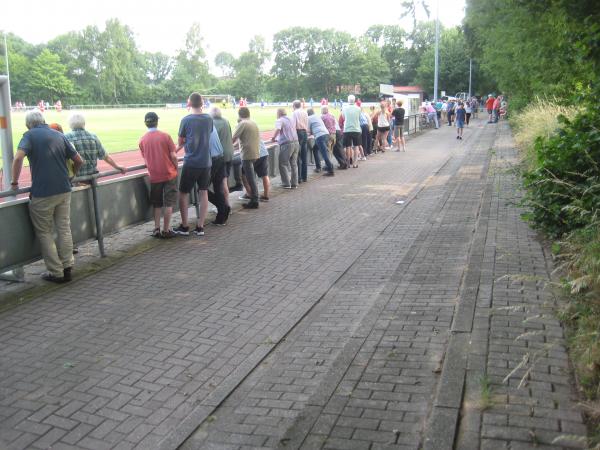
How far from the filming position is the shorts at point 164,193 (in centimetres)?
896

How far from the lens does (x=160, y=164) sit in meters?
8.84

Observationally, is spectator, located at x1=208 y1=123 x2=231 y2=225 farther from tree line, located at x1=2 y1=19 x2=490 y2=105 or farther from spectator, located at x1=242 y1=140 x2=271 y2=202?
tree line, located at x1=2 y1=19 x2=490 y2=105

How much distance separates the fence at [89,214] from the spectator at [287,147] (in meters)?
4.64

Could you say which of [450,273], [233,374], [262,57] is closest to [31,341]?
[233,374]

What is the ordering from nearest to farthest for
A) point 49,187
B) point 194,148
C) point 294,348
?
point 294,348 < point 49,187 < point 194,148

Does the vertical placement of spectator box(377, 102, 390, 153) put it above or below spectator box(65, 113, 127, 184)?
below

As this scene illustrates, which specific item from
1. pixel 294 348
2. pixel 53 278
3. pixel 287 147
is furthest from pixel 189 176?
pixel 294 348

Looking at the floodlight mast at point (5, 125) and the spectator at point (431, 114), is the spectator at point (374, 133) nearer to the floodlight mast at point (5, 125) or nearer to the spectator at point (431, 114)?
the spectator at point (431, 114)

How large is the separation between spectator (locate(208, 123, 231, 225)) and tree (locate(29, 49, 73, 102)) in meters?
63.5

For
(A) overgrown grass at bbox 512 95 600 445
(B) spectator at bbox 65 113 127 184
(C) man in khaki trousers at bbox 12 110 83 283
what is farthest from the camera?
(B) spectator at bbox 65 113 127 184

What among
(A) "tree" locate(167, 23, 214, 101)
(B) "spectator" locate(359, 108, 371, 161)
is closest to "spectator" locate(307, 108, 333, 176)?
(B) "spectator" locate(359, 108, 371, 161)

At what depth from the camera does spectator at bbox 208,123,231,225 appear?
9859 millimetres

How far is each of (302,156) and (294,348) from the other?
33.2 ft

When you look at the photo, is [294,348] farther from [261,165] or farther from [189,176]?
[261,165]
